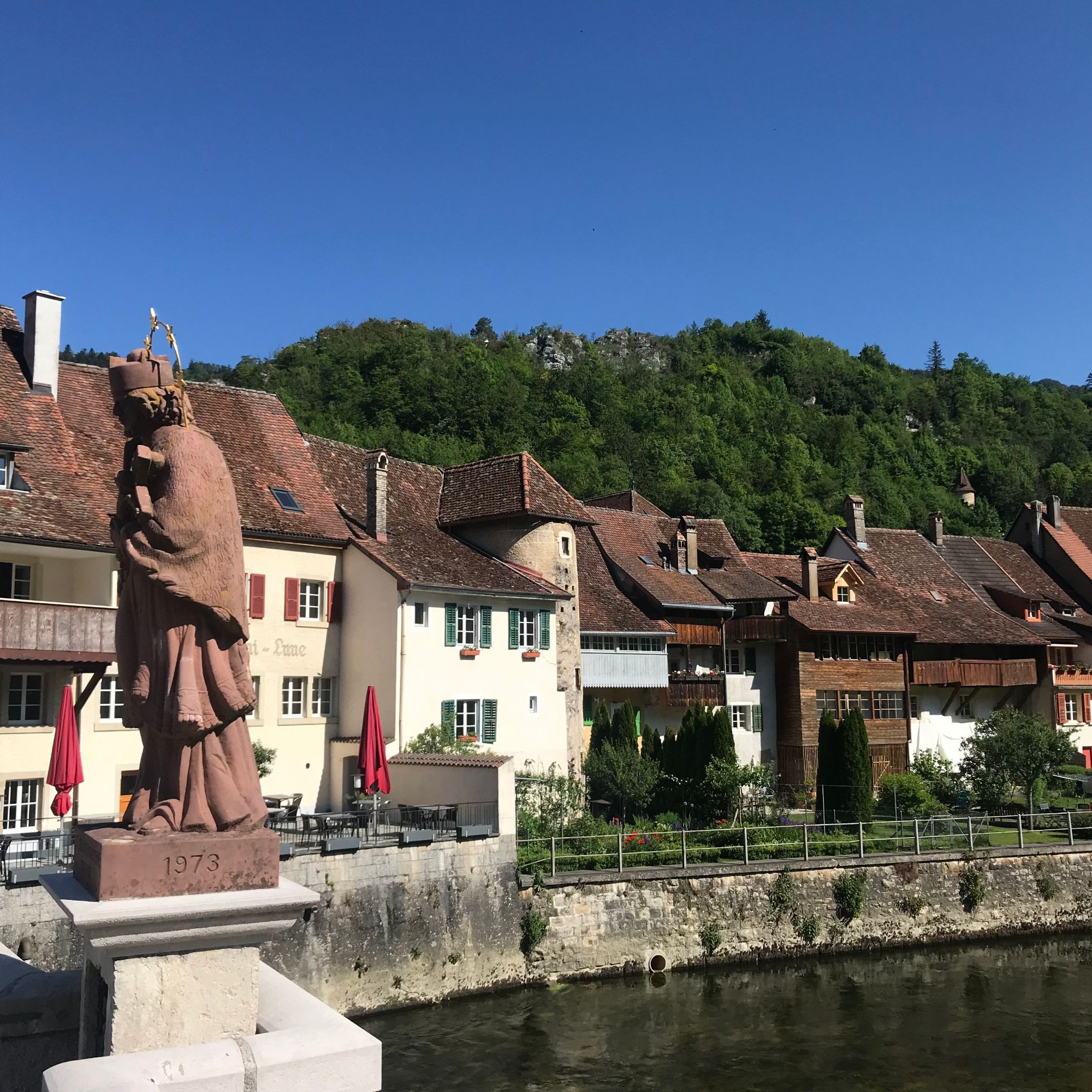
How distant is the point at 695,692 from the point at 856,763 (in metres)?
6.61

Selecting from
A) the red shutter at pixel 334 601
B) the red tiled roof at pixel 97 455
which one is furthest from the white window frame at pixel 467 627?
the red tiled roof at pixel 97 455

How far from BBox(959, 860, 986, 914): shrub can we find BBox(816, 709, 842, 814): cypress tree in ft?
14.9

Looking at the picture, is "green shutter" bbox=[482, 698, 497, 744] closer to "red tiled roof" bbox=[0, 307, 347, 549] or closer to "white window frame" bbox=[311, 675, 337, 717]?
"white window frame" bbox=[311, 675, 337, 717]

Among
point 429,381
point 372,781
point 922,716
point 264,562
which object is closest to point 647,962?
point 372,781

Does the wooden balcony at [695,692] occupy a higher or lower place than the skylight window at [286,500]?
lower

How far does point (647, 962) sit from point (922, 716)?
73.3 feet

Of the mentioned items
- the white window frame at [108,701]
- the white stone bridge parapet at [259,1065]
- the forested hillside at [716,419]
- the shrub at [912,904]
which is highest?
the forested hillside at [716,419]

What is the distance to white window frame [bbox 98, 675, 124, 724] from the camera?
23578 millimetres

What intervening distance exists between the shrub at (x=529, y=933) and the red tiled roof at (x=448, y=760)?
311 centimetres

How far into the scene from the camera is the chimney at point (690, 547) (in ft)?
136

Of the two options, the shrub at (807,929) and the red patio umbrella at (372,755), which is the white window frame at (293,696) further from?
the shrub at (807,929)

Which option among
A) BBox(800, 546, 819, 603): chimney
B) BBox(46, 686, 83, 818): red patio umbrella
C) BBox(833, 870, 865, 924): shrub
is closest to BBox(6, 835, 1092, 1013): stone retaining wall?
BBox(833, 870, 865, 924): shrub

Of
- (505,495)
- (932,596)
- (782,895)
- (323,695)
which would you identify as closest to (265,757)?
(323,695)

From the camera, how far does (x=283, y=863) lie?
1989 cm
